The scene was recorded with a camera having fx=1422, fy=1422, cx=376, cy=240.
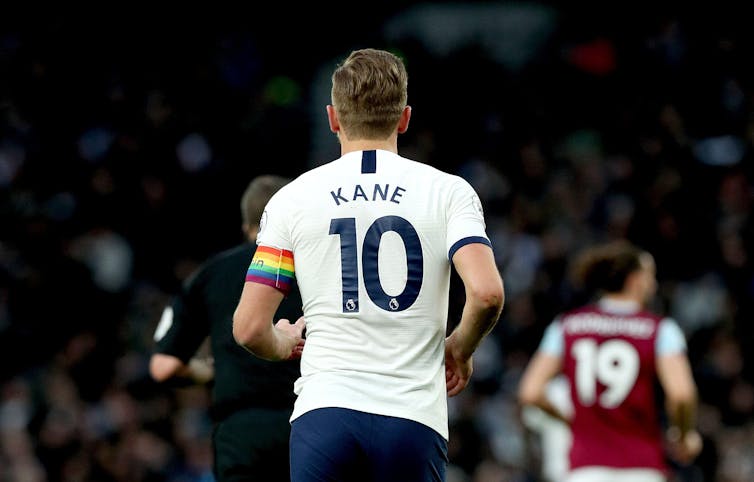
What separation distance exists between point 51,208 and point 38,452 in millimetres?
2827

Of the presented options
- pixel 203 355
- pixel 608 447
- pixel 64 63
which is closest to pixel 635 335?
pixel 608 447

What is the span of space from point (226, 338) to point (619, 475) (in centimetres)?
286

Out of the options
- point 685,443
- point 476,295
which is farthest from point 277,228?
point 685,443

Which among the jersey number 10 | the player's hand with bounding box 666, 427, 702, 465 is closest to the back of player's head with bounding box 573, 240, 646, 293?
the player's hand with bounding box 666, 427, 702, 465

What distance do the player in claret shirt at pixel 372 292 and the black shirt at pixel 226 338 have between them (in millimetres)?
1227

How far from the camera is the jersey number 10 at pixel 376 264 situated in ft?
11.6

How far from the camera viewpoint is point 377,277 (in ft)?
11.6

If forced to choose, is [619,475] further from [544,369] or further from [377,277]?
[377,277]

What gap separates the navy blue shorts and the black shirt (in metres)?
1.33

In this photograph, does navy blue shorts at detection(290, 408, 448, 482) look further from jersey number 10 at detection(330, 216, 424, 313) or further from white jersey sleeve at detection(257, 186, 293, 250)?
white jersey sleeve at detection(257, 186, 293, 250)

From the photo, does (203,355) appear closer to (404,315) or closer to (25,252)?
(404,315)

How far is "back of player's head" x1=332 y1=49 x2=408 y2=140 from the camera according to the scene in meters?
3.60

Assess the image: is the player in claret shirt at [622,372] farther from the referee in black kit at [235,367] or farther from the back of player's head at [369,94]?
the back of player's head at [369,94]

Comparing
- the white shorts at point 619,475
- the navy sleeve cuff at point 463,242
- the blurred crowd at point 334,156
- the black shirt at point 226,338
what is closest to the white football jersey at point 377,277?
the navy sleeve cuff at point 463,242
